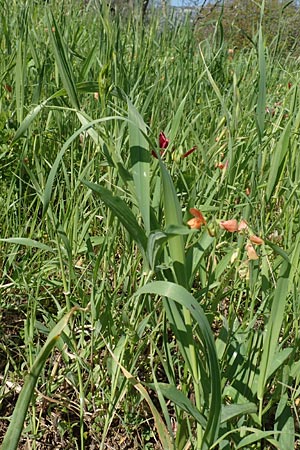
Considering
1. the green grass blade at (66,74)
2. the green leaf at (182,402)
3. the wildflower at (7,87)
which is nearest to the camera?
the green leaf at (182,402)

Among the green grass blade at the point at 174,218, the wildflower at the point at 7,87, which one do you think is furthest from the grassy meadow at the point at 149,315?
the wildflower at the point at 7,87

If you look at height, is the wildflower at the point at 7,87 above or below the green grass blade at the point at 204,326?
above

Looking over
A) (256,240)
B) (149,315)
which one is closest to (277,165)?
(256,240)

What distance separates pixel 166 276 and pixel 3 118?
75 cm

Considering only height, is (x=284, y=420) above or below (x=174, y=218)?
below

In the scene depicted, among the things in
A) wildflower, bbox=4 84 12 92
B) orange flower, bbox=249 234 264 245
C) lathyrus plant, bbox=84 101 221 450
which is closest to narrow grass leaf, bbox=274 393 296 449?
lathyrus plant, bbox=84 101 221 450

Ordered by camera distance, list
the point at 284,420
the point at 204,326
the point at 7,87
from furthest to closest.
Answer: the point at 7,87, the point at 284,420, the point at 204,326

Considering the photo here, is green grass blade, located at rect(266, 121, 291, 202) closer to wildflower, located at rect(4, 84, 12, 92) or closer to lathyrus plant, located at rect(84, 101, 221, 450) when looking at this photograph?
lathyrus plant, located at rect(84, 101, 221, 450)

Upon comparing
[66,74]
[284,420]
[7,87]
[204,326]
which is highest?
[66,74]

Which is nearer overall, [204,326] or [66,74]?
[204,326]

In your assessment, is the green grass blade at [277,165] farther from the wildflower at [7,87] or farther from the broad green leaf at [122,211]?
the wildflower at [7,87]

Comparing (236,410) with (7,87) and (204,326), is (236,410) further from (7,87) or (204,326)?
(7,87)

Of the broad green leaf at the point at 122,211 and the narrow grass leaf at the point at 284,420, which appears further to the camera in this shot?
the narrow grass leaf at the point at 284,420

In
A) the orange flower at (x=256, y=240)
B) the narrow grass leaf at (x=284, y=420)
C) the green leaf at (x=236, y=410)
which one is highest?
the orange flower at (x=256, y=240)
